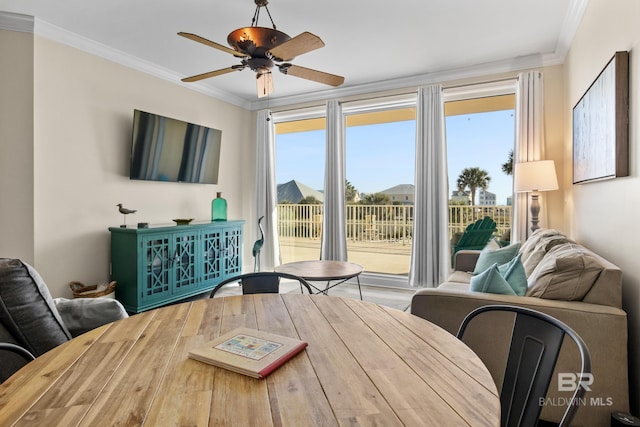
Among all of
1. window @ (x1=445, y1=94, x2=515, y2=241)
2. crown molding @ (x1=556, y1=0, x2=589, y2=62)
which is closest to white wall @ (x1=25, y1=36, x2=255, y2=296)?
window @ (x1=445, y1=94, x2=515, y2=241)

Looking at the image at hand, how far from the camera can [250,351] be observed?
3.41ft

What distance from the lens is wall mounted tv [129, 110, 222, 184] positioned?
3.84 m

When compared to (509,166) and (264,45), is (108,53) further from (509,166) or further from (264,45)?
(509,166)

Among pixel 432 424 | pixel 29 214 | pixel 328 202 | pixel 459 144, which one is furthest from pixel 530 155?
pixel 29 214

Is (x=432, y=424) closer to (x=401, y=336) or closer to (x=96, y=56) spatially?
(x=401, y=336)

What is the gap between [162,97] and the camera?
4.21m

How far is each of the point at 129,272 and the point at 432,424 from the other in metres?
3.44

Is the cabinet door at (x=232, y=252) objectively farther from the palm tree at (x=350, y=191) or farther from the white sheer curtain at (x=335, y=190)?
the palm tree at (x=350, y=191)

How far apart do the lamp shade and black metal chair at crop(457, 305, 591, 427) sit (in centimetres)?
264

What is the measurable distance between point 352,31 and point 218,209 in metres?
2.72

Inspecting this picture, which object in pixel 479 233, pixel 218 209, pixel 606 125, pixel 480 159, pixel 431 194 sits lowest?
pixel 479 233

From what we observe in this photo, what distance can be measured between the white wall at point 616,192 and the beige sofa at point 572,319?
0.14m

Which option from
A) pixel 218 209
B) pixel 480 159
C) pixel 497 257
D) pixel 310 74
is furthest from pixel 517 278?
pixel 218 209

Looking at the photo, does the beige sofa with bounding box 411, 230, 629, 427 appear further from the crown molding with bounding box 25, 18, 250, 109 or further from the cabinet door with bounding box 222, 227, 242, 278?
the crown molding with bounding box 25, 18, 250, 109
